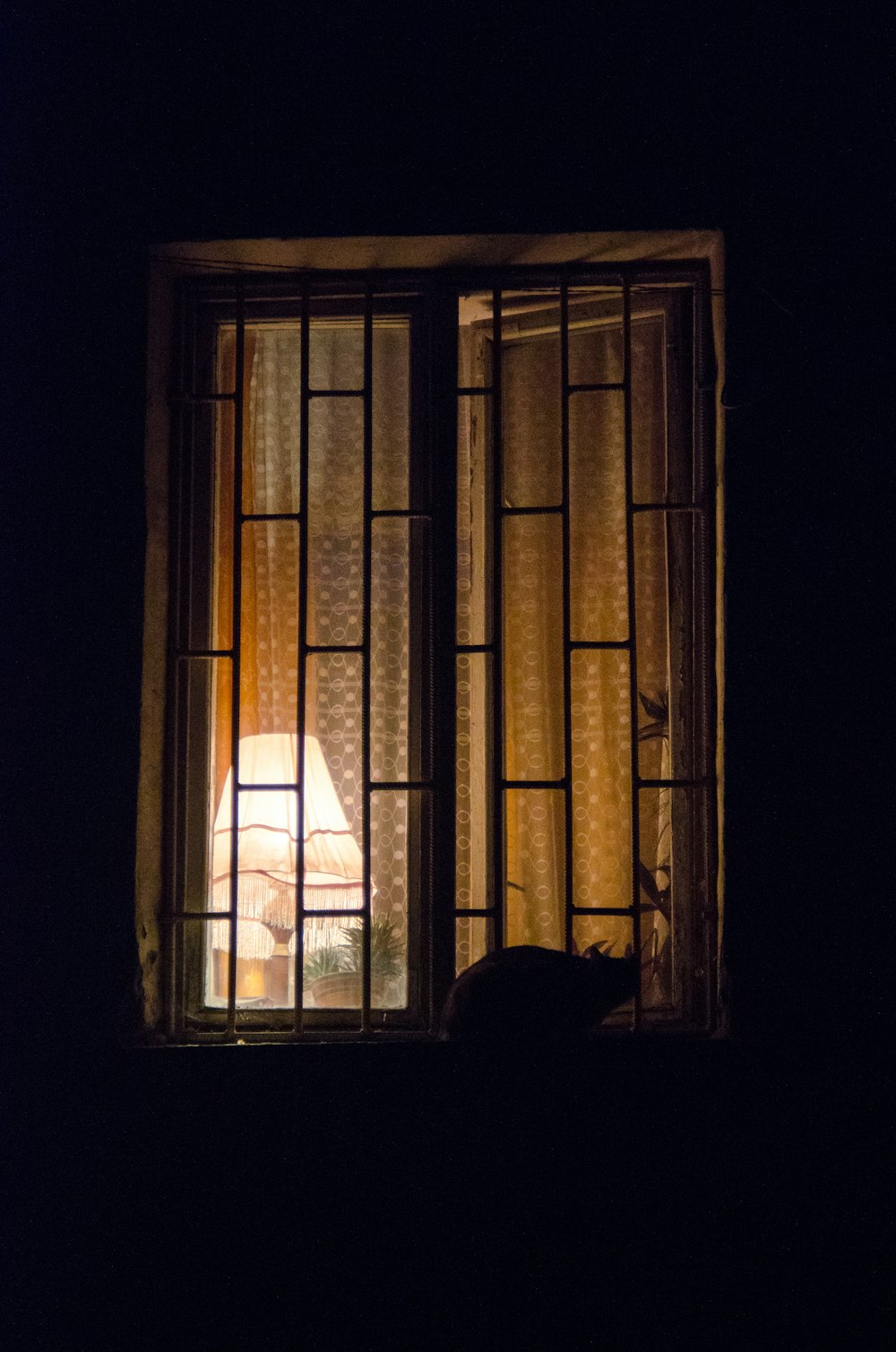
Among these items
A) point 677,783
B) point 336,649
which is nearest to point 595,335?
point 336,649

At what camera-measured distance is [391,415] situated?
2.86 metres

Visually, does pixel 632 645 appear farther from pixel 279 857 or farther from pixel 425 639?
pixel 279 857

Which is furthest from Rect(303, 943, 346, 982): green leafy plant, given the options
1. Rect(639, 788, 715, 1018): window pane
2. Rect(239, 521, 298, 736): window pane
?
Rect(639, 788, 715, 1018): window pane

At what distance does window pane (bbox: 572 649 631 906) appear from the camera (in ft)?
8.86

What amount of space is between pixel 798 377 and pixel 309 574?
1349 mm

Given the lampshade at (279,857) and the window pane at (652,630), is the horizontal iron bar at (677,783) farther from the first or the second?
the lampshade at (279,857)

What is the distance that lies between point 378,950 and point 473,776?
51cm

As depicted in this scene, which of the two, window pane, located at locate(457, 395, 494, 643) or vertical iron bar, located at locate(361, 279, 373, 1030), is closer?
vertical iron bar, located at locate(361, 279, 373, 1030)

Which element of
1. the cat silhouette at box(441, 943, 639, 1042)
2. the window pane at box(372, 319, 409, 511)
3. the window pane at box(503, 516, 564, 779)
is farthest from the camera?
the window pane at box(372, 319, 409, 511)

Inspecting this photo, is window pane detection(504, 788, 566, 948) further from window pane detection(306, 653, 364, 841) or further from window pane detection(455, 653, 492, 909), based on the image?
window pane detection(306, 653, 364, 841)

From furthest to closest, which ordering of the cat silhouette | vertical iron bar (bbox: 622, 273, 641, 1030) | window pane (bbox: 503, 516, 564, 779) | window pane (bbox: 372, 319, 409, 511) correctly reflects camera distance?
window pane (bbox: 372, 319, 409, 511), window pane (bbox: 503, 516, 564, 779), vertical iron bar (bbox: 622, 273, 641, 1030), the cat silhouette

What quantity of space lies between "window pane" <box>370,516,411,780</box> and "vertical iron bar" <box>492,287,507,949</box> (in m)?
0.24

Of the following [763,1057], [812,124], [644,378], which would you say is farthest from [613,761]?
[812,124]

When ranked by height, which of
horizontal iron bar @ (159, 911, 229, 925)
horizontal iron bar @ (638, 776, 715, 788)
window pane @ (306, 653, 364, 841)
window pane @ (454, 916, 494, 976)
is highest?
window pane @ (306, 653, 364, 841)
